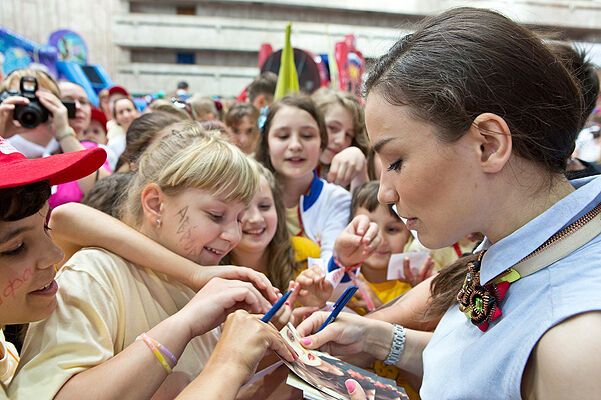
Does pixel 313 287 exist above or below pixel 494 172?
below

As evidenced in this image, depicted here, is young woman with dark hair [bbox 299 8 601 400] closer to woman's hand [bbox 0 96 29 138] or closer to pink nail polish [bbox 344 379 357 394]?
pink nail polish [bbox 344 379 357 394]

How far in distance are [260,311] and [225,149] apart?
0.51 m

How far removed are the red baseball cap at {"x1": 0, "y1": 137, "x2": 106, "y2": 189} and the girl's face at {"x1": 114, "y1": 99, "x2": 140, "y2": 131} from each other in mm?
3923

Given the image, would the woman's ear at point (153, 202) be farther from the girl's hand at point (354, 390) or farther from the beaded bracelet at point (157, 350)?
the girl's hand at point (354, 390)

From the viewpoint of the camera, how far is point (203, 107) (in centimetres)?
479

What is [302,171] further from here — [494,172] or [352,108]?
[494,172]

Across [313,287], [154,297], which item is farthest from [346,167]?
[154,297]

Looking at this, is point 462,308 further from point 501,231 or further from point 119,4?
point 119,4

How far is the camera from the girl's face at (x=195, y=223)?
1399 mm

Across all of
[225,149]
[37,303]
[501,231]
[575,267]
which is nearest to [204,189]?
[225,149]

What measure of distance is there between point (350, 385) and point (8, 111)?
2.19 meters

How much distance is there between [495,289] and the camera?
35.9 inches

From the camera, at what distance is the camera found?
Result: 2498 millimetres

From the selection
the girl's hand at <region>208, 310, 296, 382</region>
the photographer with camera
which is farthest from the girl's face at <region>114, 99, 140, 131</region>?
the girl's hand at <region>208, 310, 296, 382</region>
